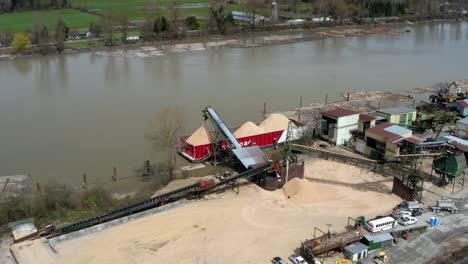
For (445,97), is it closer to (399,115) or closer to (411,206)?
(399,115)

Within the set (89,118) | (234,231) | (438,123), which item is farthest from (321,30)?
(234,231)

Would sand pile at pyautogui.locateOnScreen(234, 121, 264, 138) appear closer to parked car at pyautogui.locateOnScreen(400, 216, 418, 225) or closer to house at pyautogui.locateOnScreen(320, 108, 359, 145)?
house at pyautogui.locateOnScreen(320, 108, 359, 145)

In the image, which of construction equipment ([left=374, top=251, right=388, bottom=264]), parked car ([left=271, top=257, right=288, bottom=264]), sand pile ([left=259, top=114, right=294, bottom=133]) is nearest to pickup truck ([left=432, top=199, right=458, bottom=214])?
construction equipment ([left=374, top=251, right=388, bottom=264])

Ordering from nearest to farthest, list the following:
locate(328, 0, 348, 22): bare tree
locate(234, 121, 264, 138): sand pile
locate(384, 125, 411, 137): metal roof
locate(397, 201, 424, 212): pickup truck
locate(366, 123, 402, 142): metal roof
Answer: locate(397, 201, 424, 212): pickup truck → locate(366, 123, 402, 142): metal roof → locate(384, 125, 411, 137): metal roof → locate(234, 121, 264, 138): sand pile → locate(328, 0, 348, 22): bare tree

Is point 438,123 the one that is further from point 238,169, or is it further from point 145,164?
point 145,164

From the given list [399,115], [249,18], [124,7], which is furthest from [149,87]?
[124,7]
